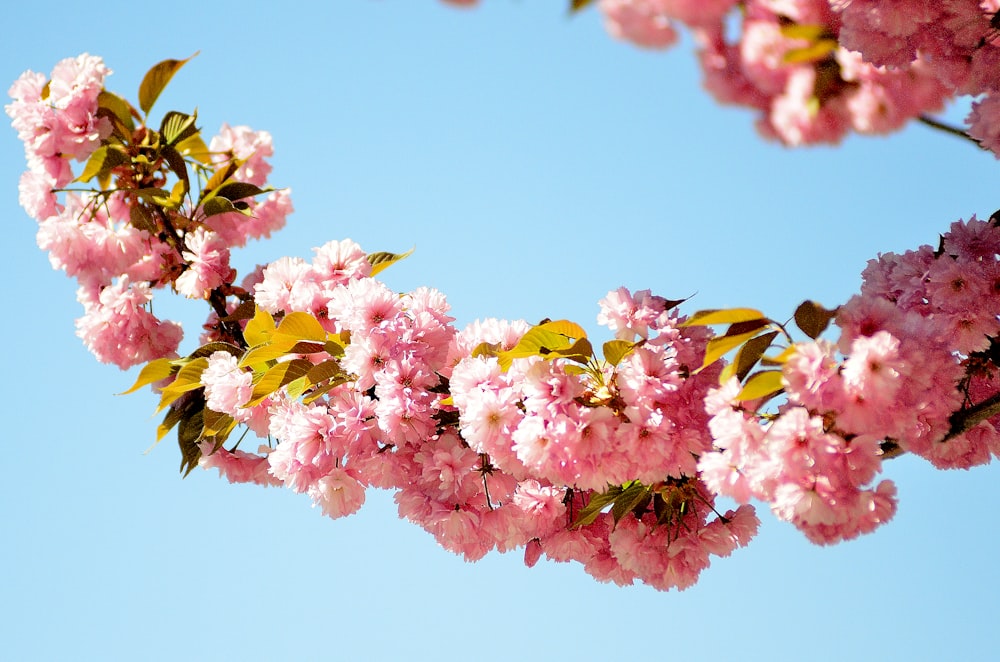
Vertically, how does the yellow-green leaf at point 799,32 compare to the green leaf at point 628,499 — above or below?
above

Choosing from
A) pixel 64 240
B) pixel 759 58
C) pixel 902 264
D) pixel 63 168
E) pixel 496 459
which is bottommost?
pixel 496 459

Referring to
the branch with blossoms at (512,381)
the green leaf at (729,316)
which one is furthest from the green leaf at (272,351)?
the green leaf at (729,316)

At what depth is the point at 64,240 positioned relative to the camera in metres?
2.89

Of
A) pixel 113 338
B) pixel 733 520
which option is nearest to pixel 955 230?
pixel 733 520

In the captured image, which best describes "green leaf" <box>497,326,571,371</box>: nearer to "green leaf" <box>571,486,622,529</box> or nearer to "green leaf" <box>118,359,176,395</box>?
"green leaf" <box>571,486,622,529</box>

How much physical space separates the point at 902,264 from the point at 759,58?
1.02m

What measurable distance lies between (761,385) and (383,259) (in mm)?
Result: 1192

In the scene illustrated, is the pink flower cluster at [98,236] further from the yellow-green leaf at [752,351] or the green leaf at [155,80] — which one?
the yellow-green leaf at [752,351]

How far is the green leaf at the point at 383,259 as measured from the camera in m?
2.56

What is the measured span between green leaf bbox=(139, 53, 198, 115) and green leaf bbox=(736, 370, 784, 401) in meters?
1.95

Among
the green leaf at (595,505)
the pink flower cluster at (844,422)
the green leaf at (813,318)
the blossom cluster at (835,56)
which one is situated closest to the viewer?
the blossom cluster at (835,56)

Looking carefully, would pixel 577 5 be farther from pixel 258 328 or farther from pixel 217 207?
pixel 217 207

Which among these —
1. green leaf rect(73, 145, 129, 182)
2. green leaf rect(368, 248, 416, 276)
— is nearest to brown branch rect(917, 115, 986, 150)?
green leaf rect(368, 248, 416, 276)

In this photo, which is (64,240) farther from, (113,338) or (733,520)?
(733,520)
